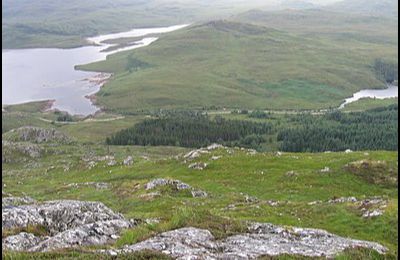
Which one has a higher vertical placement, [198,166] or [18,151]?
[198,166]

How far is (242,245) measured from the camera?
2152cm

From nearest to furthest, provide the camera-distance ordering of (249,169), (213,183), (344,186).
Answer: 1. (344,186)
2. (213,183)
3. (249,169)

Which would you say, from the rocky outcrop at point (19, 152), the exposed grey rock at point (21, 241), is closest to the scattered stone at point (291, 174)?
the exposed grey rock at point (21, 241)

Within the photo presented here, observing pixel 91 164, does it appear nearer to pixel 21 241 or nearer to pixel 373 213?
pixel 373 213

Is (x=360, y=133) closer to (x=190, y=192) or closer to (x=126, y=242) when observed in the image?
(x=190, y=192)

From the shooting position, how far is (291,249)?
21391mm

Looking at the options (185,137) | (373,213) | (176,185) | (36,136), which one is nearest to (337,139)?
(185,137)

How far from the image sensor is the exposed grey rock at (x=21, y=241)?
885 inches

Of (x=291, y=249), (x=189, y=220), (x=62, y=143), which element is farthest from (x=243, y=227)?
(x=62, y=143)

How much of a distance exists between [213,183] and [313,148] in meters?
104

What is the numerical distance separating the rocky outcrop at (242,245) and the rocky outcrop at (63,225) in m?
2.97

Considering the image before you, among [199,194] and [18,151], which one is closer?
[199,194]

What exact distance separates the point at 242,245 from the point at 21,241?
10684 millimetres

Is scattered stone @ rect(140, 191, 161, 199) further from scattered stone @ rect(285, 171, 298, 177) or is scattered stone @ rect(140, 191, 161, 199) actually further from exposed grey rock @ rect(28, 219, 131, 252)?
exposed grey rock @ rect(28, 219, 131, 252)
